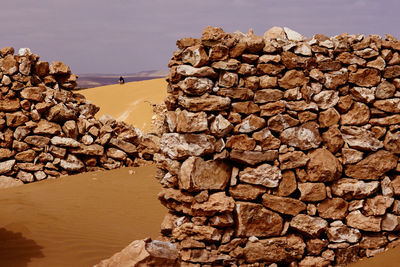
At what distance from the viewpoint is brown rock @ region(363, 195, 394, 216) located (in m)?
5.59

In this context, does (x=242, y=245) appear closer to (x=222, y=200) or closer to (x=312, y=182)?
(x=222, y=200)

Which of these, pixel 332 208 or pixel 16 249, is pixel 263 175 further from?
pixel 16 249

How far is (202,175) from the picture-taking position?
5297 mm

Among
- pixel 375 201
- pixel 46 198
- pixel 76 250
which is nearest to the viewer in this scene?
pixel 375 201

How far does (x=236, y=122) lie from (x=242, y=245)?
184 centimetres

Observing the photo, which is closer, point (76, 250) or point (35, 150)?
point (76, 250)

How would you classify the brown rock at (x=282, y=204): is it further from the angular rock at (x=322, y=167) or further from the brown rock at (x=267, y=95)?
the brown rock at (x=267, y=95)

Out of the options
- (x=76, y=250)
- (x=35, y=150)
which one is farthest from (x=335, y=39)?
(x=35, y=150)

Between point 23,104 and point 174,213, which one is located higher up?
point 23,104

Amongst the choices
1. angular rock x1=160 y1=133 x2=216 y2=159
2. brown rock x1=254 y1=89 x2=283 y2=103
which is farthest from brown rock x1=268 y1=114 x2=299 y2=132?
angular rock x1=160 y1=133 x2=216 y2=159

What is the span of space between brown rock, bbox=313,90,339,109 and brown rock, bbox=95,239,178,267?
306cm

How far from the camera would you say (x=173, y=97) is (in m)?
5.75

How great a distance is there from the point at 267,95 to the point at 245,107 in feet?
1.21

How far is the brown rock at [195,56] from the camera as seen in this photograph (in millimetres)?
5375
